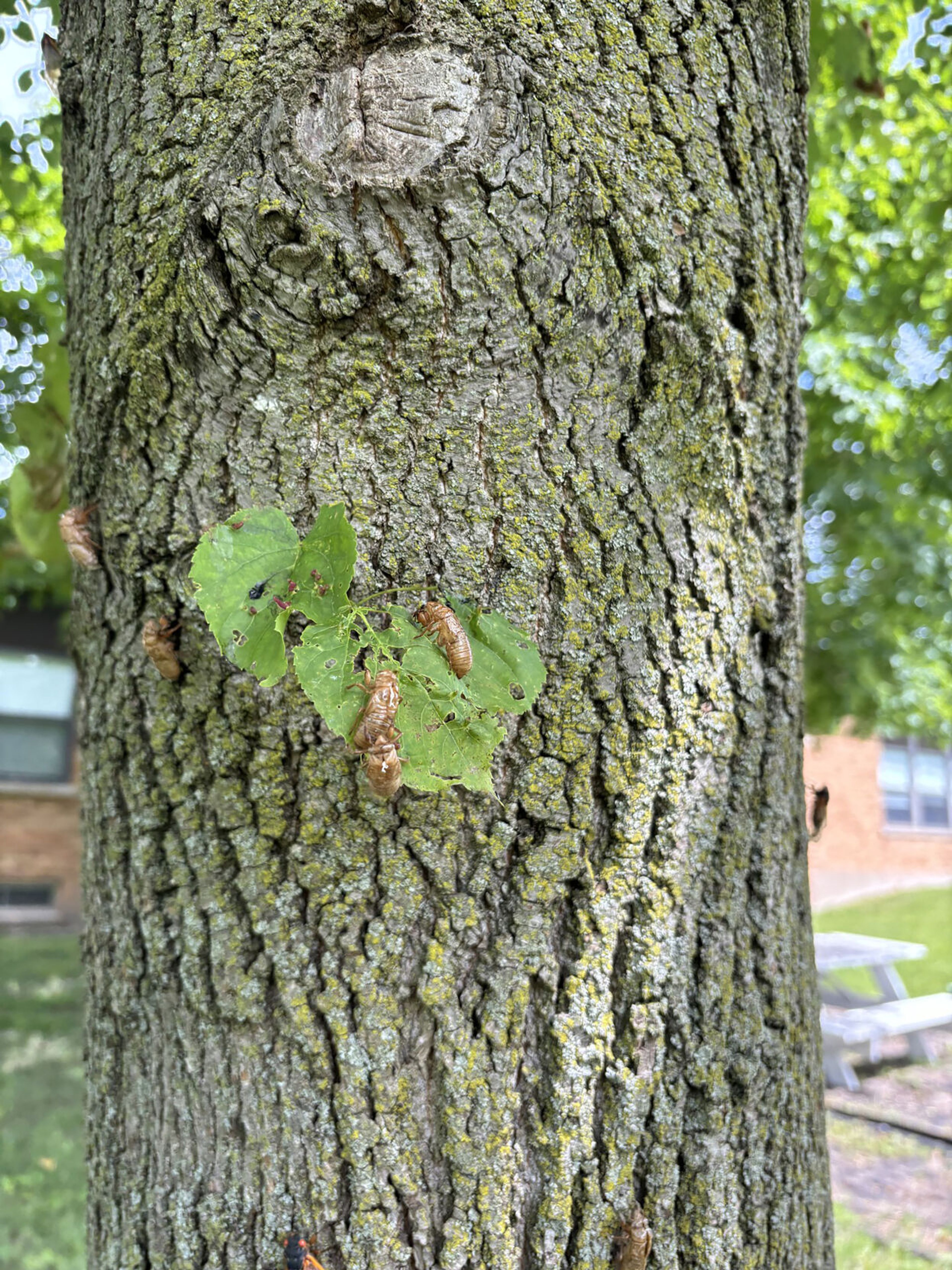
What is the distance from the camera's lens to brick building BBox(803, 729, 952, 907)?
15781 millimetres

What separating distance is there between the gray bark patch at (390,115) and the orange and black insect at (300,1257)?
139 cm

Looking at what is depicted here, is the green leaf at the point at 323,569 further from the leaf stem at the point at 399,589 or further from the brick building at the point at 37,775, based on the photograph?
the brick building at the point at 37,775

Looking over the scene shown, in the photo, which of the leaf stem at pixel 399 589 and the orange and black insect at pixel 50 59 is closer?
the leaf stem at pixel 399 589

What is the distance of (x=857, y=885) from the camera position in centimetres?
1623

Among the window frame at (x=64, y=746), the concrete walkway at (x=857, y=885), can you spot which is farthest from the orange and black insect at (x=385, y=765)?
the concrete walkway at (x=857, y=885)

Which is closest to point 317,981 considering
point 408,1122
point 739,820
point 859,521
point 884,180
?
point 408,1122

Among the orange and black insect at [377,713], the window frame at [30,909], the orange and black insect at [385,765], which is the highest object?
the orange and black insect at [377,713]

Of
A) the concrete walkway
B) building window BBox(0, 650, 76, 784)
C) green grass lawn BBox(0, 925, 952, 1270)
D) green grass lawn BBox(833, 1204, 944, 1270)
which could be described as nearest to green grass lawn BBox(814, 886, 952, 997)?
the concrete walkway

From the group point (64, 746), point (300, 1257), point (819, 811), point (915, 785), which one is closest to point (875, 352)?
point (819, 811)

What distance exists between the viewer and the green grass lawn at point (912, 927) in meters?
10.0

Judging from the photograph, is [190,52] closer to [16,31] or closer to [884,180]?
[16,31]

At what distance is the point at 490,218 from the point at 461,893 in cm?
90

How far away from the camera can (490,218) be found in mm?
1217

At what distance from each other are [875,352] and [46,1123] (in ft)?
22.1
